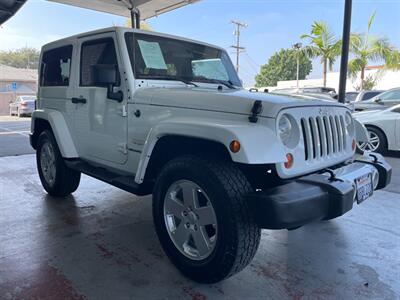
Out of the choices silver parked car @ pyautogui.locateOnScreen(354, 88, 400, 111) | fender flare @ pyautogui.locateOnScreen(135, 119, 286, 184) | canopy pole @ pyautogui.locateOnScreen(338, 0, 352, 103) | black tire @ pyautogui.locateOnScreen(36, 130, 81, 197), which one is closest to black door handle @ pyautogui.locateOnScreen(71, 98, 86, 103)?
black tire @ pyautogui.locateOnScreen(36, 130, 81, 197)

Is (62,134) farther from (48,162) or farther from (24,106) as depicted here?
(24,106)

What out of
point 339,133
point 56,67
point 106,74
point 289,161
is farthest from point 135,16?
point 289,161

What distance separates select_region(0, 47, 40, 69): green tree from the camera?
53125 millimetres

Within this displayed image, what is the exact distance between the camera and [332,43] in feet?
65.8

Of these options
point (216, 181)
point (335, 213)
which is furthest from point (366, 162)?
point (216, 181)

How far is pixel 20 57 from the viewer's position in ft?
177

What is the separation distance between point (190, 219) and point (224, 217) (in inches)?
16.2

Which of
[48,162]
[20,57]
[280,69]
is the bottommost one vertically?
[48,162]

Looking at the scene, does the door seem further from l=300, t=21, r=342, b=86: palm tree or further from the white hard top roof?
l=300, t=21, r=342, b=86: palm tree

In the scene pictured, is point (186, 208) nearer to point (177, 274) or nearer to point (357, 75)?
point (177, 274)

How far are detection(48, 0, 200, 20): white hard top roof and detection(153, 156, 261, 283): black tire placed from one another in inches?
243

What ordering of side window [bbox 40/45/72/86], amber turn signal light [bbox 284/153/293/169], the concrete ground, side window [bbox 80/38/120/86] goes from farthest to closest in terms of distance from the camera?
side window [bbox 40/45/72/86] < side window [bbox 80/38/120/86] < the concrete ground < amber turn signal light [bbox 284/153/293/169]

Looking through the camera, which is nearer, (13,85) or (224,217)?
(224,217)

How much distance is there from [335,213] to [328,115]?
0.83 metres
